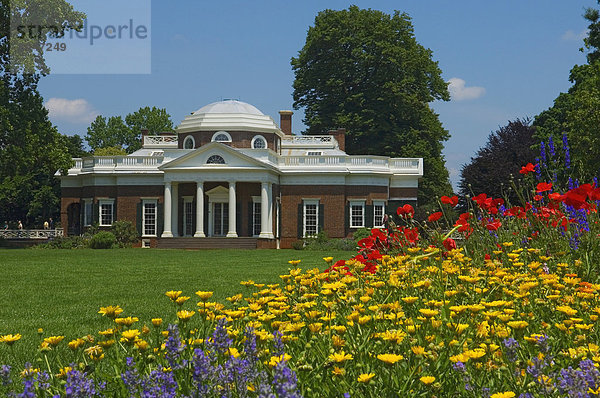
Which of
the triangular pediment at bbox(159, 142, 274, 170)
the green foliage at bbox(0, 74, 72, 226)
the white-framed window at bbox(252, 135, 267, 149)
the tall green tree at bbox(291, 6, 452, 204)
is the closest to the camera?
the green foliage at bbox(0, 74, 72, 226)

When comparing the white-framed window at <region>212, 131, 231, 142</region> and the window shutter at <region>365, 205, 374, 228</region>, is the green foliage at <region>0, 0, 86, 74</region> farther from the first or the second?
the window shutter at <region>365, 205, 374, 228</region>

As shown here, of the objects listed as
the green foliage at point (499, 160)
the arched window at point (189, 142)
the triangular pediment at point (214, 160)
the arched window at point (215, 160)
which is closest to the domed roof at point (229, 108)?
the arched window at point (189, 142)

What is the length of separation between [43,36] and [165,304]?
30.0m

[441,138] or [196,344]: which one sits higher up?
[441,138]

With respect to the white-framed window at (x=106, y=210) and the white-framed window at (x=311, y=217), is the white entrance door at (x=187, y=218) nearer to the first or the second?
the white-framed window at (x=106, y=210)

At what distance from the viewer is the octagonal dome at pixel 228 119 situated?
41594 millimetres

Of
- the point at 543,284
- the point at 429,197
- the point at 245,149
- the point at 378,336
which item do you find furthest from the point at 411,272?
the point at 429,197

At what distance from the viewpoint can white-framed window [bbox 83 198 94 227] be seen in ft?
139

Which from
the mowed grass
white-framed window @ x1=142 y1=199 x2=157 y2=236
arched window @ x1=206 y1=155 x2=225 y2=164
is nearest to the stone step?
white-framed window @ x1=142 y1=199 x2=157 y2=236

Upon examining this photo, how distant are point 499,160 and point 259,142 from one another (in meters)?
13.9

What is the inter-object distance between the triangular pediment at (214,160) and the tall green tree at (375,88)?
14.9 meters

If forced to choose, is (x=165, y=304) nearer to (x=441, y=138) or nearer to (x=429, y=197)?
(x=429, y=197)

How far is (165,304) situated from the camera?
10695 millimetres

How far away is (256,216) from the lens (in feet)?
132
